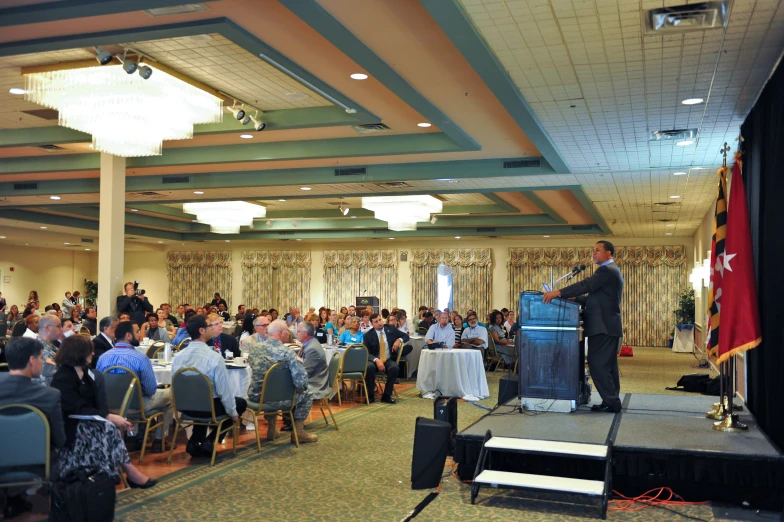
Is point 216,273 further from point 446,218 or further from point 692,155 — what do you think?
point 692,155

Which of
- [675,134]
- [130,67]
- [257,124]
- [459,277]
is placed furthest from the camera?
[459,277]

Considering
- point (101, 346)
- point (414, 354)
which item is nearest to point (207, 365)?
point (101, 346)

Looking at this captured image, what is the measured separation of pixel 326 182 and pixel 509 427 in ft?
22.5

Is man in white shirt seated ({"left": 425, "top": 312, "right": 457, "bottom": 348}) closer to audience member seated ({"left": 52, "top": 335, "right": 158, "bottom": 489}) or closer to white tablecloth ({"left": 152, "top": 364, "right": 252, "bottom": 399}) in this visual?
white tablecloth ({"left": 152, "top": 364, "right": 252, "bottom": 399})

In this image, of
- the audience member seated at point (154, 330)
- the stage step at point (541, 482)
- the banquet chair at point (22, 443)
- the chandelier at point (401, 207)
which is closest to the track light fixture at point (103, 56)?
the banquet chair at point (22, 443)

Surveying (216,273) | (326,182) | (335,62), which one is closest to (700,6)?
(335,62)

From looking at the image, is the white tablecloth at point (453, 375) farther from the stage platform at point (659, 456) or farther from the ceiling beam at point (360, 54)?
the stage platform at point (659, 456)

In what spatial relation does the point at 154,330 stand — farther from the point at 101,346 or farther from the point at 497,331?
the point at 497,331

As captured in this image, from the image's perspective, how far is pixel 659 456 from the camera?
5410 mm

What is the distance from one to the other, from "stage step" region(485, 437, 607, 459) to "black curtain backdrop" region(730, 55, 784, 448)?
148 centimetres

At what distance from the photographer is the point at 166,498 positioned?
212 inches

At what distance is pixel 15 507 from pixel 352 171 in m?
7.84

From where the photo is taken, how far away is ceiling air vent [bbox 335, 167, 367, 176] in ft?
38.7

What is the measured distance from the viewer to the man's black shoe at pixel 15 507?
488cm
